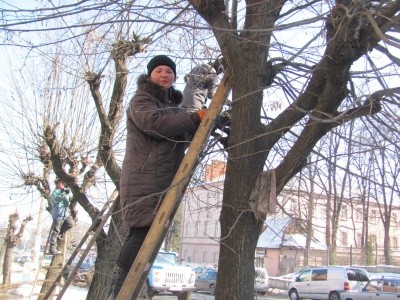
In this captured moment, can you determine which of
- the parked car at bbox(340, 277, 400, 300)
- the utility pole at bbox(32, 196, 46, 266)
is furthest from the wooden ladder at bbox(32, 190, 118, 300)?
the parked car at bbox(340, 277, 400, 300)

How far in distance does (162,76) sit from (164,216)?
1191mm

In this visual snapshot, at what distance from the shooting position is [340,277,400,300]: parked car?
39.2 feet

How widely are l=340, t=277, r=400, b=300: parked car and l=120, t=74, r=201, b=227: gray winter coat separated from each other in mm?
11842

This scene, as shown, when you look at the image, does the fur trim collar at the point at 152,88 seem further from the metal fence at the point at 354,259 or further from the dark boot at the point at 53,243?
the metal fence at the point at 354,259

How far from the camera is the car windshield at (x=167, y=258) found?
1296 centimetres

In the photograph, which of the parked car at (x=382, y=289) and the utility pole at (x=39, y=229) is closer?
the utility pole at (x=39, y=229)

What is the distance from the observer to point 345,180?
3.92 m

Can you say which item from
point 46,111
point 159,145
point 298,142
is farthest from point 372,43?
point 46,111

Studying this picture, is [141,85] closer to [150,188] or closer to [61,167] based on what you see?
[150,188]

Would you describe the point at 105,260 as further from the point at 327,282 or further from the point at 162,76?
the point at 327,282

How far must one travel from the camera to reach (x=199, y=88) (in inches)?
141

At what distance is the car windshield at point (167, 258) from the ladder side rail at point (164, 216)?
36.5 feet

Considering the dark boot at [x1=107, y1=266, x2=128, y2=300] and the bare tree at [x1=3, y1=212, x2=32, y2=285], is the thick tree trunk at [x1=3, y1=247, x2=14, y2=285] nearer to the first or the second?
the bare tree at [x1=3, y1=212, x2=32, y2=285]

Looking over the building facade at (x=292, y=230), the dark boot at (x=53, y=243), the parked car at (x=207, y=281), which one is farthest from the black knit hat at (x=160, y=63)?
the parked car at (x=207, y=281)
